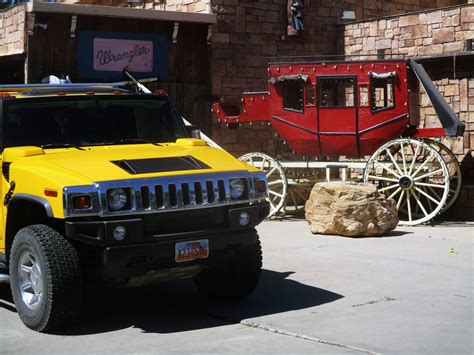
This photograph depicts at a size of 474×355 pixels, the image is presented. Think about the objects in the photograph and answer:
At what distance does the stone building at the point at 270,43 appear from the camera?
48.3 feet

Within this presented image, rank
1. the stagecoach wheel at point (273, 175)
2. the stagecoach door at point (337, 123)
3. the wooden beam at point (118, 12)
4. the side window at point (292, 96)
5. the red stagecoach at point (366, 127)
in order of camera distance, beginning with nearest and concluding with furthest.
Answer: the red stagecoach at point (366, 127) < the stagecoach door at point (337, 123) < the stagecoach wheel at point (273, 175) < the side window at point (292, 96) < the wooden beam at point (118, 12)

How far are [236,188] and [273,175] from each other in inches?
339

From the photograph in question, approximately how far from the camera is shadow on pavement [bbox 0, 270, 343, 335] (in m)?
6.41

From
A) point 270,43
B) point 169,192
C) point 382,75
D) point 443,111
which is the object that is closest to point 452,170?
point 443,111

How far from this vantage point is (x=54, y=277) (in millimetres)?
5840

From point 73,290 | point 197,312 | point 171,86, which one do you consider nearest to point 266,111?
point 171,86

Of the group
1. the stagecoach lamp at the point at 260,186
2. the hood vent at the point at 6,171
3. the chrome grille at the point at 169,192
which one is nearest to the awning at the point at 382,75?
the stagecoach lamp at the point at 260,186

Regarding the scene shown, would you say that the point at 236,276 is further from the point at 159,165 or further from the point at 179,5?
the point at 179,5

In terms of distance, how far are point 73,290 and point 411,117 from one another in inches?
413

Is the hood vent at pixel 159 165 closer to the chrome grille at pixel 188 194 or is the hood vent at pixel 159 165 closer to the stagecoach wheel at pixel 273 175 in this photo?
the chrome grille at pixel 188 194

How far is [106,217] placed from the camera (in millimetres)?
5930

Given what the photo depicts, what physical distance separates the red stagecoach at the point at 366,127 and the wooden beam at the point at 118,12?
231 centimetres

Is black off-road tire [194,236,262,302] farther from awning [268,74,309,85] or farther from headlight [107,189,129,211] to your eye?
awning [268,74,309,85]

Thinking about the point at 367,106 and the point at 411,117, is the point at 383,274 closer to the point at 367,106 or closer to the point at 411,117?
the point at 367,106
